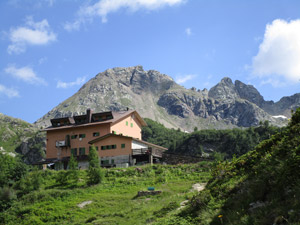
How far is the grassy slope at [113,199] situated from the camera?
22594 mm

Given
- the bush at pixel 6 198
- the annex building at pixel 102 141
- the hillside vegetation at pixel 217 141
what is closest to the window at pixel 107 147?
the annex building at pixel 102 141

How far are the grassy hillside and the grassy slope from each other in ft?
17.1

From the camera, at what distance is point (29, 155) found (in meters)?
176

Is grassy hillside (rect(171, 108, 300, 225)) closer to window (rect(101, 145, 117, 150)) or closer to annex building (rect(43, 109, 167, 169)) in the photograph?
annex building (rect(43, 109, 167, 169))

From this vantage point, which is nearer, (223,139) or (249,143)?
(249,143)

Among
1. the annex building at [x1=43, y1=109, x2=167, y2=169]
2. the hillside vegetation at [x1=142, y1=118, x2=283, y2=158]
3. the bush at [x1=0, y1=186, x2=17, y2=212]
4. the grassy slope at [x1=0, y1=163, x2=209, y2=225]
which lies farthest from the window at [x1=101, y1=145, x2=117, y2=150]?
the hillside vegetation at [x1=142, y1=118, x2=283, y2=158]

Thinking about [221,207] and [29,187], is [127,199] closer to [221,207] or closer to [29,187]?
[29,187]

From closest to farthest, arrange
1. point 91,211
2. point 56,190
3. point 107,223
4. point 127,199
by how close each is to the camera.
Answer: point 107,223
point 91,211
point 127,199
point 56,190

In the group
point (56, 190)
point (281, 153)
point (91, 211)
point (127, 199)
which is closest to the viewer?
point (281, 153)

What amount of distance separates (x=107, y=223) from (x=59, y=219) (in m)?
7.38

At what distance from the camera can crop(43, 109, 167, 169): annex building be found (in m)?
52.3

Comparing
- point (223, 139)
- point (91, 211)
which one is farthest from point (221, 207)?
point (223, 139)

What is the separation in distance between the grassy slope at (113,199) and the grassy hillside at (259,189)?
520 cm

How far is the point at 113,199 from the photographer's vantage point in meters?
29.3
